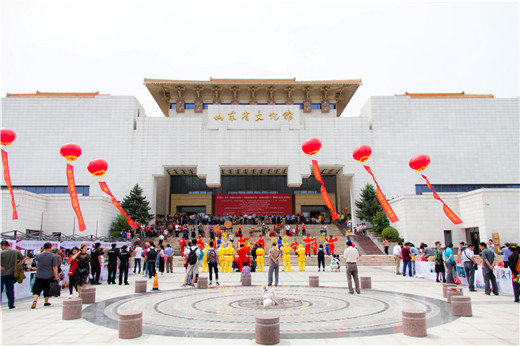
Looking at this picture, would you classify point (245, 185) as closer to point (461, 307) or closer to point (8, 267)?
point (8, 267)

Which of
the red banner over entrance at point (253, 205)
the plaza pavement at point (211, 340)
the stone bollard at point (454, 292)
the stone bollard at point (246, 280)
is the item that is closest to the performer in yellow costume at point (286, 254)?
the stone bollard at point (246, 280)

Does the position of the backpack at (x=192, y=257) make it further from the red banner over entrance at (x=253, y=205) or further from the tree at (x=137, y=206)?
the red banner over entrance at (x=253, y=205)

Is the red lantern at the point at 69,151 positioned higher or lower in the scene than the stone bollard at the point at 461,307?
higher

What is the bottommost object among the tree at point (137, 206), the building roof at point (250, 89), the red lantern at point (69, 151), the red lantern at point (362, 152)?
the tree at point (137, 206)

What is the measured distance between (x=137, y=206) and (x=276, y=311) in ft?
87.7

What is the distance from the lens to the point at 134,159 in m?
34.4

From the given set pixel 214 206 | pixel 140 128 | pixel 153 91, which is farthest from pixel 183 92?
pixel 214 206

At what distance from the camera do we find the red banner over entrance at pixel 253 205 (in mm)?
37706

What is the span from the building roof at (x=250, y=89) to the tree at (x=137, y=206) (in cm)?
1092

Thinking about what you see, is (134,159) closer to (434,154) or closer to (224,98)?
(224,98)

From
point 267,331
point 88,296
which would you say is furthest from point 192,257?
point 267,331

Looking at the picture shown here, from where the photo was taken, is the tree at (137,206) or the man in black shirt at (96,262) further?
the tree at (137,206)

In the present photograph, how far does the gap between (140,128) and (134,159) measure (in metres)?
3.04

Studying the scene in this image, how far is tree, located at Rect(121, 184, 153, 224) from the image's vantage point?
3166 cm
